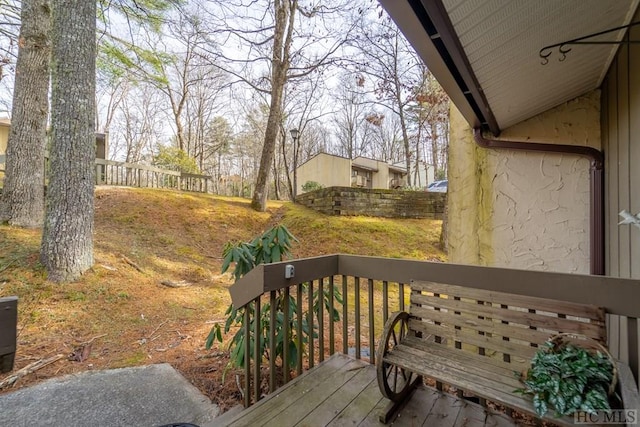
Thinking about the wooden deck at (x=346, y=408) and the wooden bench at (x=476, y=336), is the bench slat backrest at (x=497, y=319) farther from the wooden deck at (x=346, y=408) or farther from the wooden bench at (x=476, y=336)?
A: the wooden deck at (x=346, y=408)

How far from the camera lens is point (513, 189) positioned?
110 inches

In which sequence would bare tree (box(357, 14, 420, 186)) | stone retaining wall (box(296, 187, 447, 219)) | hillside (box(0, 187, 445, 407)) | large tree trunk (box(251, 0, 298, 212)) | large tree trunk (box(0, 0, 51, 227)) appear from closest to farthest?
hillside (box(0, 187, 445, 407))
large tree trunk (box(0, 0, 51, 227))
large tree trunk (box(251, 0, 298, 212))
bare tree (box(357, 14, 420, 186))
stone retaining wall (box(296, 187, 447, 219))

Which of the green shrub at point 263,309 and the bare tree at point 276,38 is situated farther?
the bare tree at point 276,38

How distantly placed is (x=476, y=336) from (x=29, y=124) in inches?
291

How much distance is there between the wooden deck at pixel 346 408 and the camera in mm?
1688

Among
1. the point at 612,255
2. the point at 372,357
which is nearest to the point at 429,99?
the point at 612,255

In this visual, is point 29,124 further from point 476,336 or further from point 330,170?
point 330,170

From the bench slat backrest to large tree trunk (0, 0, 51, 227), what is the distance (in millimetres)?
6593

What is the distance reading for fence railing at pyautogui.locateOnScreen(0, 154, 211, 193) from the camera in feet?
30.8

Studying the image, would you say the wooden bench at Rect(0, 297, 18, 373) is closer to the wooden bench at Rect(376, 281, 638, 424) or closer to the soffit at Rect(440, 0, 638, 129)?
the wooden bench at Rect(376, 281, 638, 424)

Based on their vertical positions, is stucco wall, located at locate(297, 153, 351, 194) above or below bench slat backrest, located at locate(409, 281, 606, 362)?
above

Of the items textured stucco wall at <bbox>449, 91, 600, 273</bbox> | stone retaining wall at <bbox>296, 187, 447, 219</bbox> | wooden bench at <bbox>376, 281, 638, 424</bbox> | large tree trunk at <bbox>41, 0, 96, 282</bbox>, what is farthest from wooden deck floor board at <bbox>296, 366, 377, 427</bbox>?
stone retaining wall at <bbox>296, 187, 447, 219</bbox>

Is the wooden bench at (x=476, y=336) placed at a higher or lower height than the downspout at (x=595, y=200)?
lower

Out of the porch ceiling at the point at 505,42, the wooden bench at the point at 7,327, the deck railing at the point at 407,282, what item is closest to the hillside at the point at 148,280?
the wooden bench at the point at 7,327
